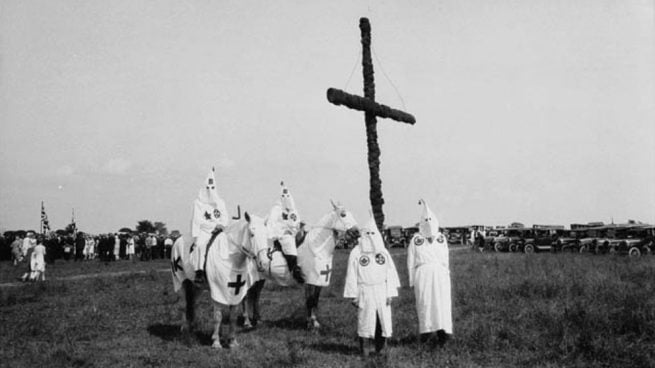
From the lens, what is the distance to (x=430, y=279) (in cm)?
965

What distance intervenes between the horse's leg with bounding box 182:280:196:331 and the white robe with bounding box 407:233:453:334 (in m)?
4.53

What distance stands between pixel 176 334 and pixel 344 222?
4014 mm

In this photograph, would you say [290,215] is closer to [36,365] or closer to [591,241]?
[36,365]

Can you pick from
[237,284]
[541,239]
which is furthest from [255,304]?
[541,239]

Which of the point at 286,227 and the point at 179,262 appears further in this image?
the point at 286,227

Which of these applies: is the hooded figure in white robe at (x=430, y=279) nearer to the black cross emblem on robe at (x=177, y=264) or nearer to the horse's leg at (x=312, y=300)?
the horse's leg at (x=312, y=300)

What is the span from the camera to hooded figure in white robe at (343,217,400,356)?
877 cm

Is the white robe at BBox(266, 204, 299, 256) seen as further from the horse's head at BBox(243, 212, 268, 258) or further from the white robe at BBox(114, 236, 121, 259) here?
the white robe at BBox(114, 236, 121, 259)

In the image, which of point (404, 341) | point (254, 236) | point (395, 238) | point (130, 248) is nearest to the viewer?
point (254, 236)

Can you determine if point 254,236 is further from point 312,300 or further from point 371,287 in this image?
point 312,300

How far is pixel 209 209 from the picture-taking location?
10938 millimetres

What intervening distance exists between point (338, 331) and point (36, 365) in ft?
17.3

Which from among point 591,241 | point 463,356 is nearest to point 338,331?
point 463,356

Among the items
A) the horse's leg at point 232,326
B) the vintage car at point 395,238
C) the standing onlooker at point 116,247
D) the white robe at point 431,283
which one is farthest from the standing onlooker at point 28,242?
the vintage car at point 395,238
